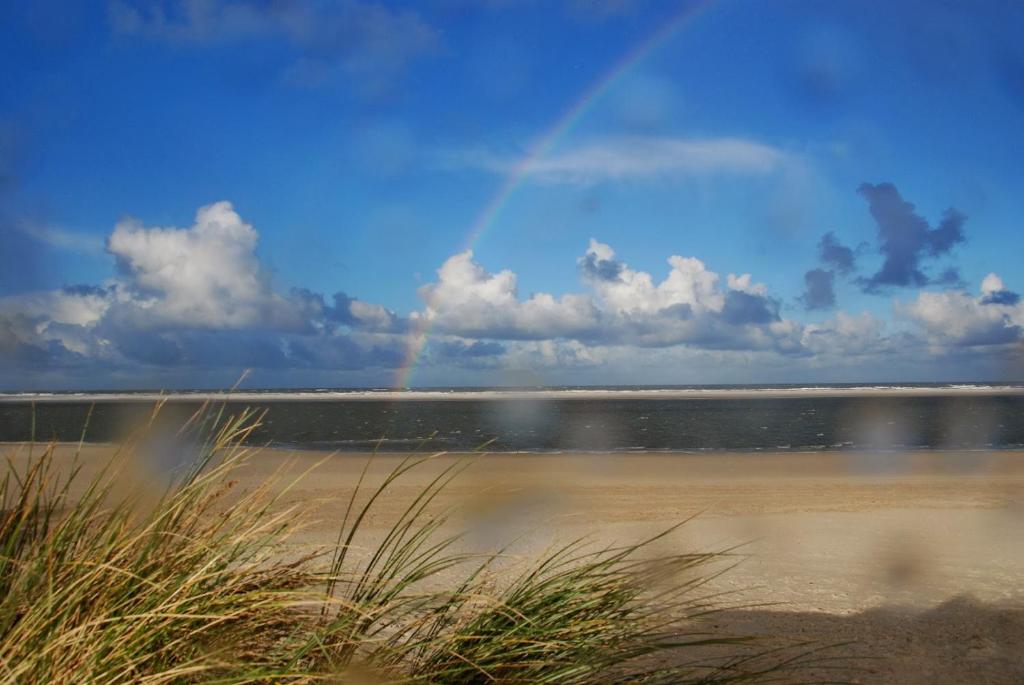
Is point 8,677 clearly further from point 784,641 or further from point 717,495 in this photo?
point 717,495

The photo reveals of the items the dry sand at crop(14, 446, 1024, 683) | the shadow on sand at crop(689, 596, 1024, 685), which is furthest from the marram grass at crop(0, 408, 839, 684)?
the shadow on sand at crop(689, 596, 1024, 685)

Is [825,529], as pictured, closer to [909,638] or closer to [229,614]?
[909,638]

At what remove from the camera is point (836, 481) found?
18.4m

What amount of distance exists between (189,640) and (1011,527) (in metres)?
12.2

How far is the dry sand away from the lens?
653cm

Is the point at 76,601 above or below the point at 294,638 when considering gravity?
above

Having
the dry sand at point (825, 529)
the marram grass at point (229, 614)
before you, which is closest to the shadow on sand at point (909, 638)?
the dry sand at point (825, 529)

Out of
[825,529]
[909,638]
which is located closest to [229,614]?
[909,638]

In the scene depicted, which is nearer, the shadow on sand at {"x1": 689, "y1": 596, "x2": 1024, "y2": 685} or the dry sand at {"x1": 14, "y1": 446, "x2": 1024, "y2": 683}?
the shadow on sand at {"x1": 689, "y1": 596, "x2": 1024, "y2": 685}

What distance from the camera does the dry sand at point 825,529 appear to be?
6527 millimetres

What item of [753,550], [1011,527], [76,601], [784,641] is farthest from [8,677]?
[1011,527]

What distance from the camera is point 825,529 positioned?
11828 mm

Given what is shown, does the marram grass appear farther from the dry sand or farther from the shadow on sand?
the shadow on sand

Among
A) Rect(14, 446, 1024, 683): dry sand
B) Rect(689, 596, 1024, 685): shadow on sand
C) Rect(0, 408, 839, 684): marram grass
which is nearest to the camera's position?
Rect(0, 408, 839, 684): marram grass
